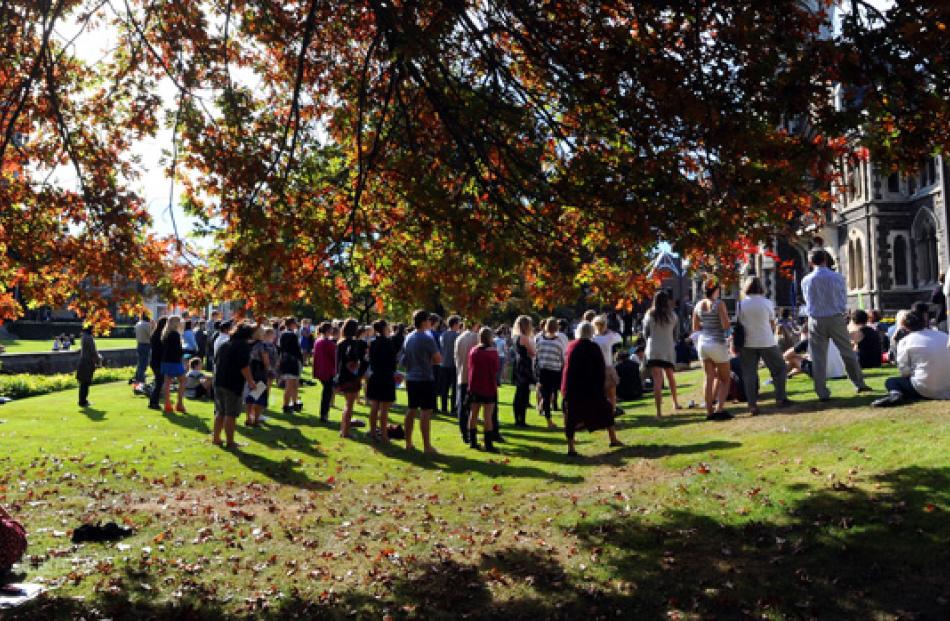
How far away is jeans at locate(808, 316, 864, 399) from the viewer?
10.8 metres

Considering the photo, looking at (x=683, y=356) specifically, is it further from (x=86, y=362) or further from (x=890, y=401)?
(x=86, y=362)

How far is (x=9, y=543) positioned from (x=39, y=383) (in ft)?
71.5

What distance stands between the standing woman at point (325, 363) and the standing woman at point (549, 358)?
453 cm

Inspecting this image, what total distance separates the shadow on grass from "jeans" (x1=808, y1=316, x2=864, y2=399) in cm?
385

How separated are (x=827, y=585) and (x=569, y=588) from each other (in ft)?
6.64

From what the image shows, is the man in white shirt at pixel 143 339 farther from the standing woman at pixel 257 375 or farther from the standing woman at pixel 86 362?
the standing woman at pixel 257 375

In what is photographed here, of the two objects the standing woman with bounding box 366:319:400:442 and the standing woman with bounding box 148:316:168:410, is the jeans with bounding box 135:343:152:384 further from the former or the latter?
the standing woman with bounding box 366:319:400:442

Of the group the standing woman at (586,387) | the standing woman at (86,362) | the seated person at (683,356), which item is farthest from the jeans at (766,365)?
the seated person at (683,356)

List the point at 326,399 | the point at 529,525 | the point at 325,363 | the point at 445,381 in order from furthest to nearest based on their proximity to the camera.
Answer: the point at 445,381 < the point at 326,399 < the point at 325,363 < the point at 529,525

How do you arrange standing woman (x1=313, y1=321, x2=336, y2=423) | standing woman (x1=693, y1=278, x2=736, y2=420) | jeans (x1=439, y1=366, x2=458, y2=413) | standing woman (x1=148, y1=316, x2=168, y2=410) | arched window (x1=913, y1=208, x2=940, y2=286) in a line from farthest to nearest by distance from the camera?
arched window (x1=913, y1=208, x2=940, y2=286)
jeans (x1=439, y1=366, x2=458, y2=413)
standing woman (x1=148, y1=316, x2=168, y2=410)
standing woman (x1=313, y1=321, x2=336, y2=423)
standing woman (x1=693, y1=278, x2=736, y2=420)

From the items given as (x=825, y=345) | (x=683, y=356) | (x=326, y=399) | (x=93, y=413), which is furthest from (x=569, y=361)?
(x=683, y=356)

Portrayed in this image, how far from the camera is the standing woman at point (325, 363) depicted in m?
15.7

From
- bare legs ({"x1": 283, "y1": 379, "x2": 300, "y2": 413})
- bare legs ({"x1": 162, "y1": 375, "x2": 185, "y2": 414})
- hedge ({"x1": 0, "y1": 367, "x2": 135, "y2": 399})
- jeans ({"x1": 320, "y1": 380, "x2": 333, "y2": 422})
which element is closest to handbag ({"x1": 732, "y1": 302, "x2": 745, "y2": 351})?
jeans ({"x1": 320, "y1": 380, "x2": 333, "y2": 422})

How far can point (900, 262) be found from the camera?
42312 millimetres
